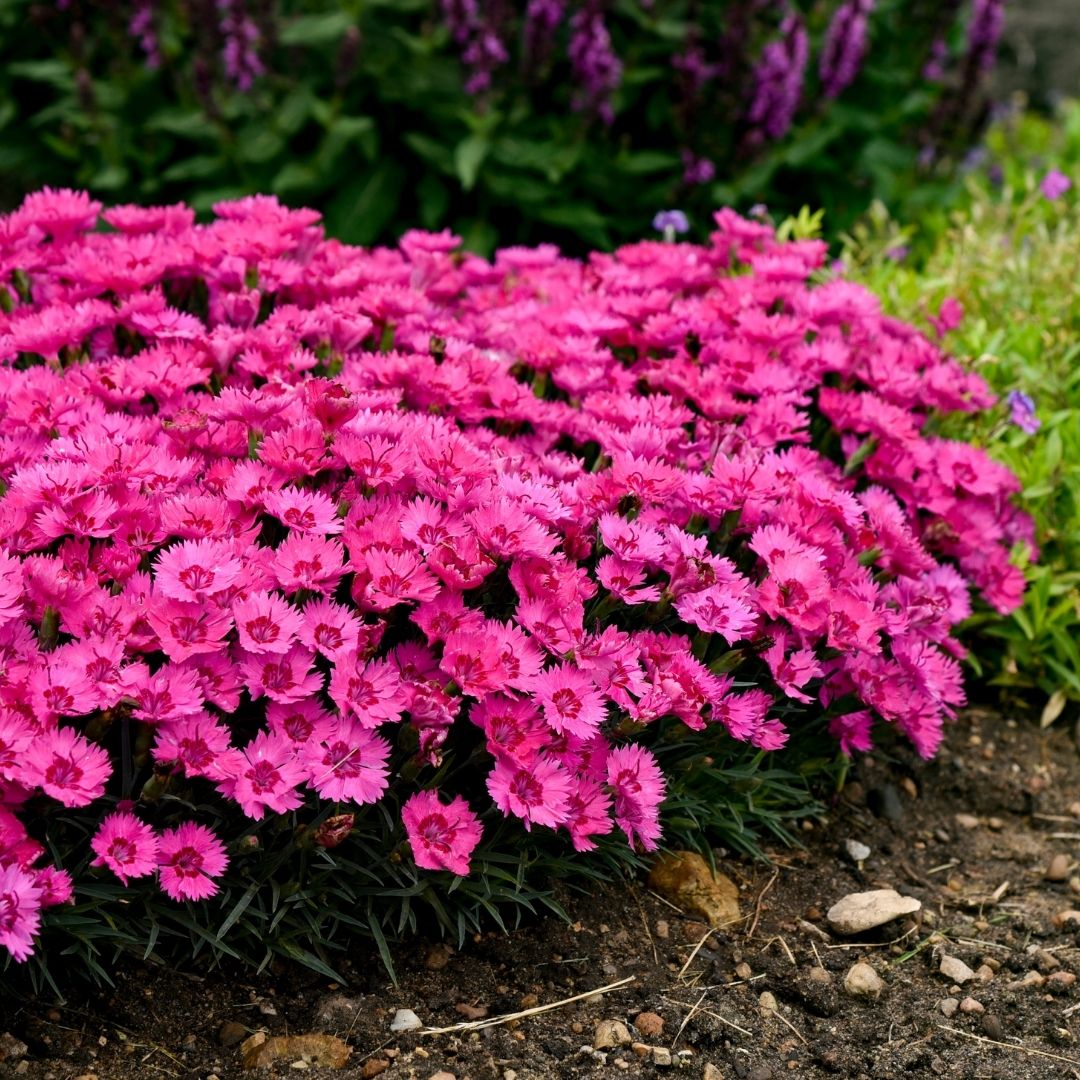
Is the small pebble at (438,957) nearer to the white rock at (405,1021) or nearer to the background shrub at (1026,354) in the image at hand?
the white rock at (405,1021)

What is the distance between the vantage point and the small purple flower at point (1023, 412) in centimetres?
293

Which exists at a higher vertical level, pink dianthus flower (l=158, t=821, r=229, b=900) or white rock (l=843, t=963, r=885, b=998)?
pink dianthus flower (l=158, t=821, r=229, b=900)

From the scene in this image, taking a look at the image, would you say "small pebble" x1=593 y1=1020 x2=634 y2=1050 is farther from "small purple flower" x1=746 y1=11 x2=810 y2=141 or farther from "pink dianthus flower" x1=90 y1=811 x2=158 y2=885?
"small purple flower" x1=746 y1=11 x2=810 y2=141

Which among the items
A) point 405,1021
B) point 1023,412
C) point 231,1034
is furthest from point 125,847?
point 1023,412

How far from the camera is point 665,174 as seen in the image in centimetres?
476

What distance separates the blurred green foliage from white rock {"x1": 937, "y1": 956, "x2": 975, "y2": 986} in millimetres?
2679

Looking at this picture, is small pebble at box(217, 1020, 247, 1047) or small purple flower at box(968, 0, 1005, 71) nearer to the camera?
small pebble at box(217, 1020, 247, 1047)

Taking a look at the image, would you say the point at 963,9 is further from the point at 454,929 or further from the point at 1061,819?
the point at 454,929

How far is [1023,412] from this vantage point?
9.61ft

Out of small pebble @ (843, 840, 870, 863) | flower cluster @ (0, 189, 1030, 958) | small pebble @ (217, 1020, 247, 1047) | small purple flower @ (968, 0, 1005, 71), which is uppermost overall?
small purple flower @ (968, 0, 1005, 71)

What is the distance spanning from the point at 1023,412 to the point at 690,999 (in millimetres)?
1594

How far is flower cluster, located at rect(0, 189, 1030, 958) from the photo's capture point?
1820 mm

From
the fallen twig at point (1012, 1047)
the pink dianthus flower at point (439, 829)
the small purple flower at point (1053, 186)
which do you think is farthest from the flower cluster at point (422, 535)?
the small purple flower at point (1053, 186)

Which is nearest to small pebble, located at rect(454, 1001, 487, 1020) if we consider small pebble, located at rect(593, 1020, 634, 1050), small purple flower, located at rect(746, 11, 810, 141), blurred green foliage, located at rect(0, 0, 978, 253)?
small pebble, located at rect(593, 1020, 634, 1050)
